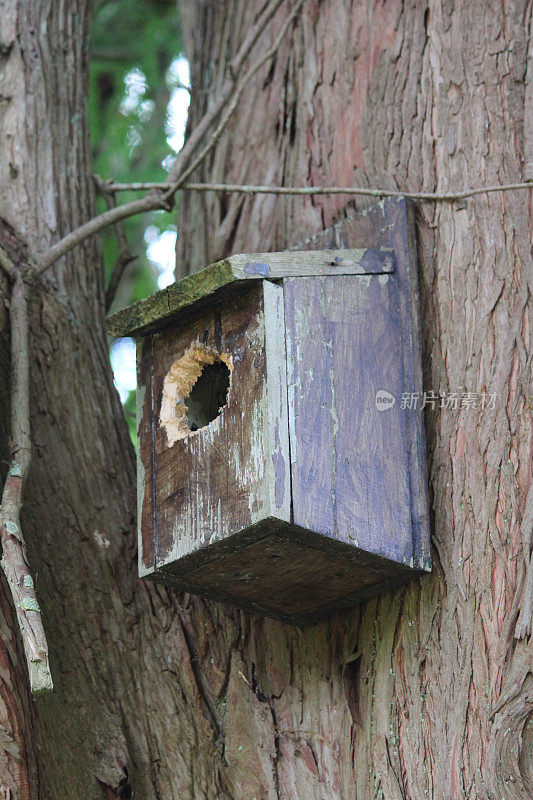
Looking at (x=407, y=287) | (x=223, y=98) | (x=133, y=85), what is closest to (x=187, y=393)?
(x=407, y=287)

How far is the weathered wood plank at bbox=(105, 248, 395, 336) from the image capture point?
2652mm

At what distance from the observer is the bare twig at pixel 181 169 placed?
10.8 ft

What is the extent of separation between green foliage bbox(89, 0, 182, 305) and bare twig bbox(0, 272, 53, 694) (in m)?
2.10

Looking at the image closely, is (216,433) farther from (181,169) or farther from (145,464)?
(181,169)

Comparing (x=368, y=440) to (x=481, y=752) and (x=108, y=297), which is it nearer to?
(x=481, y=752)

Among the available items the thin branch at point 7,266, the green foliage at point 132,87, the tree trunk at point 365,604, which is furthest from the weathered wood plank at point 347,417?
the green foliage at point 132,87

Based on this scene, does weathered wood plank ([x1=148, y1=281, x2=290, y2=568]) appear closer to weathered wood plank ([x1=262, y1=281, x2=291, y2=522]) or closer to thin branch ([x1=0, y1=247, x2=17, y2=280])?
weathered wood plank ([x1=262, y1=281, x2=291, y2=522])

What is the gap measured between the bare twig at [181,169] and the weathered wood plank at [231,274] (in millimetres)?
428

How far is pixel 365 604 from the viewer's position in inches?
115

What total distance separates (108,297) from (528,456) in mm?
1546

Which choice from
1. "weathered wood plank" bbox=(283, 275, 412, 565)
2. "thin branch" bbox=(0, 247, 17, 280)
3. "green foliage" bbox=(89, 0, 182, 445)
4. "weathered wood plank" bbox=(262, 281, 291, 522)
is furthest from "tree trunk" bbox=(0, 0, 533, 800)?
"green foliage" bbox=(89, 0, 182, 445)

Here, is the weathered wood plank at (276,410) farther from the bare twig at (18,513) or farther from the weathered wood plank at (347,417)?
the bare twig at (18,513)

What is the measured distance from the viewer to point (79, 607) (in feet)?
9.72

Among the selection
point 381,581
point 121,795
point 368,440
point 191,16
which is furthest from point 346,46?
point 121,795
